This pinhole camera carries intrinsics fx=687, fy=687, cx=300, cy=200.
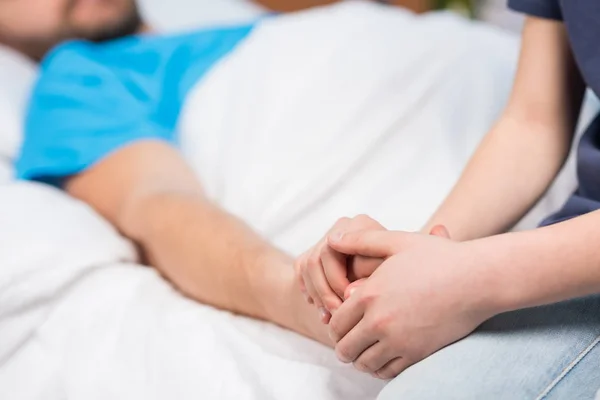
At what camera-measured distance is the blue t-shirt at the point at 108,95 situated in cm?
115

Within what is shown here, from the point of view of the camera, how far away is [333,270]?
669 millimetres

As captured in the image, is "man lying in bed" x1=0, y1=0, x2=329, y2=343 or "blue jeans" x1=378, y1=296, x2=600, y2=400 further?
"man lying in bed" x1=0, y1=0, x2=329, y2=343

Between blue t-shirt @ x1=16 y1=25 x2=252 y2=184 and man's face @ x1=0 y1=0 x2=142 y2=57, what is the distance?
1.6 inches

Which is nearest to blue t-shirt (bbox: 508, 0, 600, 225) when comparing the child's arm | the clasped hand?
the child's arm

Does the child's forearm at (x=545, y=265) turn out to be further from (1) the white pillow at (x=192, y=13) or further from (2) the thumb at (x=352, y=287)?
(1) the white pillow at (x=192, y=13)

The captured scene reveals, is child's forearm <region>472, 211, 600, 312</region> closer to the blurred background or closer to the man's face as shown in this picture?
the man's face

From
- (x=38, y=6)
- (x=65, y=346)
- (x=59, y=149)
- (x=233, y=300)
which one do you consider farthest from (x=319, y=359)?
(x=38, y=6)

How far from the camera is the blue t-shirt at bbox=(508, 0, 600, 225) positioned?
716 millimetres

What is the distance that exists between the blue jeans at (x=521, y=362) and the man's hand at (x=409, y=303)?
0.07ft

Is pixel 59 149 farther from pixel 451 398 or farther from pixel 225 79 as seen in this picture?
pixel 451 398

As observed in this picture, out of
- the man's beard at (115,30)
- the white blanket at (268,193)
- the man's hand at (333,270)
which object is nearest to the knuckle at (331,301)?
the man's hand at (333,270)

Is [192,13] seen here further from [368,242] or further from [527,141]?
[368,242]

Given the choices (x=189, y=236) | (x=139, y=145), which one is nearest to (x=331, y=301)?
(x=189, y=236)

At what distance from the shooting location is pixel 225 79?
1227mm
